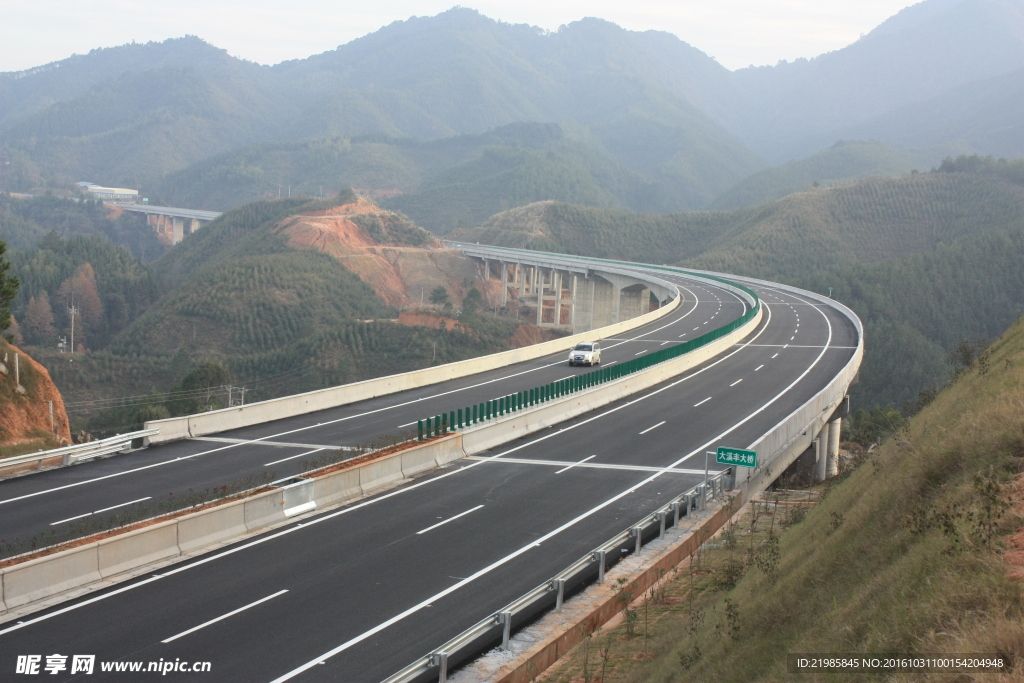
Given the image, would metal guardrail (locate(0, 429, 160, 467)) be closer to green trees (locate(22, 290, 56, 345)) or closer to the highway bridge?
the highway bridge

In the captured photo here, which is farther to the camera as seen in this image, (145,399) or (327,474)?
(145,399)

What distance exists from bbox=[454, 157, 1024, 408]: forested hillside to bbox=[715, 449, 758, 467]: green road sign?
59334 millimetres

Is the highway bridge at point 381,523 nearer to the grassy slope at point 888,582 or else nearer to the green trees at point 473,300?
the grassy slope at point 888,582

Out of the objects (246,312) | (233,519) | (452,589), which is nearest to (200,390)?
(233,519)

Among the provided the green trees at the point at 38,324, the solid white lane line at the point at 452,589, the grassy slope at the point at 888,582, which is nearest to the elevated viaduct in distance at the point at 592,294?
the green trees at the point at 38,324

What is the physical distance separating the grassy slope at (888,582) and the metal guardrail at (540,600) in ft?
3.86

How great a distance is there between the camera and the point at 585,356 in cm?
4447

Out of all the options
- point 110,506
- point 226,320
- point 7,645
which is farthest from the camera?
point 226,320

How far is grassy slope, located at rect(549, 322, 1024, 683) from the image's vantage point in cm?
806

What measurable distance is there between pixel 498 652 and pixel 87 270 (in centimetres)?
12842

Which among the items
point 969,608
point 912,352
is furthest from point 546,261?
point 969,608

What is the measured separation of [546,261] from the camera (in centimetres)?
11969

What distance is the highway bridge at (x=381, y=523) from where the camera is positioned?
13.3 m

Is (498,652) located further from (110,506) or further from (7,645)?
(110,506)
